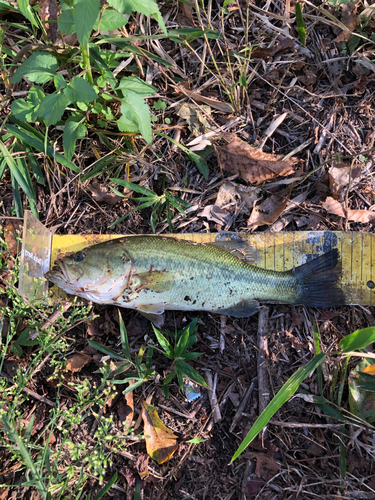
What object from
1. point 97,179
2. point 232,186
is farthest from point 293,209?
point 97,179

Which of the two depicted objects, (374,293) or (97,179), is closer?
(374,293)

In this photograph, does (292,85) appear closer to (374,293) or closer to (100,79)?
(100,79)

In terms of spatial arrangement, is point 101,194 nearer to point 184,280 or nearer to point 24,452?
point 184,280

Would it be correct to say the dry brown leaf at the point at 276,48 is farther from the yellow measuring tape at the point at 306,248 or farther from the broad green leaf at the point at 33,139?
the broad green leaf at the point at 33,139

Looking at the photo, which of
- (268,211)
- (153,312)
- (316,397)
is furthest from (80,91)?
(316,397)

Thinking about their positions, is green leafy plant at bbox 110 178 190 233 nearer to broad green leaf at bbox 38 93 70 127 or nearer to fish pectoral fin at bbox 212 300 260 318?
broad green leaf at bbox 38 93 70 127

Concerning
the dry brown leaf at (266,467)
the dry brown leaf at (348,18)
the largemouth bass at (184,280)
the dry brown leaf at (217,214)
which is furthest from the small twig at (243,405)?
the dry brown leaf at (348,18)
